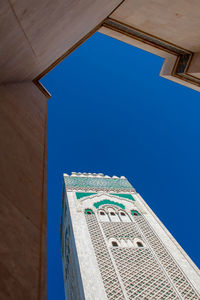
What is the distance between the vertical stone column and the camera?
51 cm

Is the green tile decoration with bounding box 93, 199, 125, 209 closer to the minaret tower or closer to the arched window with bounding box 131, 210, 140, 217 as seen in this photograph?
the minaret tower

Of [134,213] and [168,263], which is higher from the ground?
[134,213]

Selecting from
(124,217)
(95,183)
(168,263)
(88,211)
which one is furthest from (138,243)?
(95,183)

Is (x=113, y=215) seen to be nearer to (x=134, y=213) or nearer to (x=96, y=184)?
(x=134, y=213)

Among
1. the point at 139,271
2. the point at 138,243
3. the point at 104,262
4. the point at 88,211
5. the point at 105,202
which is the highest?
the point at 105,202

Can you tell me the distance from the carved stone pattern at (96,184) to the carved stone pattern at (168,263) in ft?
6.73

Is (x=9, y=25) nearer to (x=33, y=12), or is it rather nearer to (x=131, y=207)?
(x=33, y=12)

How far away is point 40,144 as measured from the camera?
135cm

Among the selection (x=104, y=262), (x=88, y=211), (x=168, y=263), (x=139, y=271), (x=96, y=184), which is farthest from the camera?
(x=96, y=184)

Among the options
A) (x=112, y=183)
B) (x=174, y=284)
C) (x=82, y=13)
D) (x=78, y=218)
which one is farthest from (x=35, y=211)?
(x=112, y=183)

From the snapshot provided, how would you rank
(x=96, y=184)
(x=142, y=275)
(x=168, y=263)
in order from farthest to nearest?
1. (x=96, y=184)
2. (x=168, y=263)
3. (x=142, y=275)

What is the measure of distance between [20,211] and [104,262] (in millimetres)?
6159

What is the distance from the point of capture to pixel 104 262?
20.3 feet

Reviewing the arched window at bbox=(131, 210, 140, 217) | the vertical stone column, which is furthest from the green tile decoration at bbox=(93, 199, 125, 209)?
the vertical stone column
